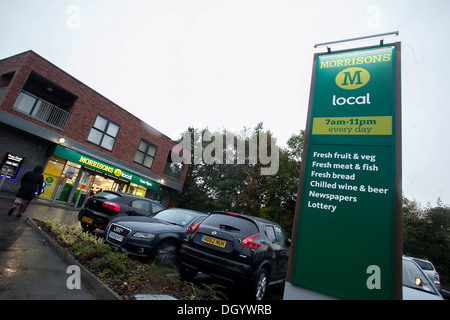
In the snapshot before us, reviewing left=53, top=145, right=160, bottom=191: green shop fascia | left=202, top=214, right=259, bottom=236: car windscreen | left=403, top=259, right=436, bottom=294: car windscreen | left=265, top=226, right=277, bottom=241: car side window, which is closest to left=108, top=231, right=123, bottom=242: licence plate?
left=202, top=214, right=259, bottom=236: car windscreen

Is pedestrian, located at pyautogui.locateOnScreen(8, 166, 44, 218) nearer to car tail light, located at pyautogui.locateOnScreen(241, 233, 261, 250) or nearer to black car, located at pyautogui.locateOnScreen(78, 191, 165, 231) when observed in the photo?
black car, located at pyautogui.locateOnScreen(78, 191, 165, 231)

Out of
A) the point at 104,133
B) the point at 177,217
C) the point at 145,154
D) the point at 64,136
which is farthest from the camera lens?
the point at 145,154

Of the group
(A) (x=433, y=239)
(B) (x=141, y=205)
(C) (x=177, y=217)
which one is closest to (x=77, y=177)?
(B) (x=141, y=205)

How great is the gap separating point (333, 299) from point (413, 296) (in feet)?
8.34

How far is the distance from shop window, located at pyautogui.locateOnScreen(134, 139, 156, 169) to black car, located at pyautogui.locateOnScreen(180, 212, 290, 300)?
1483 cm

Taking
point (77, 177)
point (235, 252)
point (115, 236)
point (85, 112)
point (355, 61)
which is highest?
point (85, 112)

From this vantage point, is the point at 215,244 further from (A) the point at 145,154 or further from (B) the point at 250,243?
(A) the point at 145,154

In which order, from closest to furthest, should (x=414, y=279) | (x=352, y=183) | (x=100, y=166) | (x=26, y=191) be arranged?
(x=352, y=183), (x=414, y=279), (x=26, y=191), (x=100, y=166)

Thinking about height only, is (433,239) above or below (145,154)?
below

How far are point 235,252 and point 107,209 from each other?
Answer: 14.4 feet

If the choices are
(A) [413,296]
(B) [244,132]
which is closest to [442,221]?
(B) [244,132]

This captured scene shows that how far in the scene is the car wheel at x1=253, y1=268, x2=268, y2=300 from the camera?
13.4 feet

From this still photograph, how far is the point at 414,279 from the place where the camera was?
15.4 ft

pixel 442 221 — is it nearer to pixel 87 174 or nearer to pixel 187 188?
pixel 187 188
